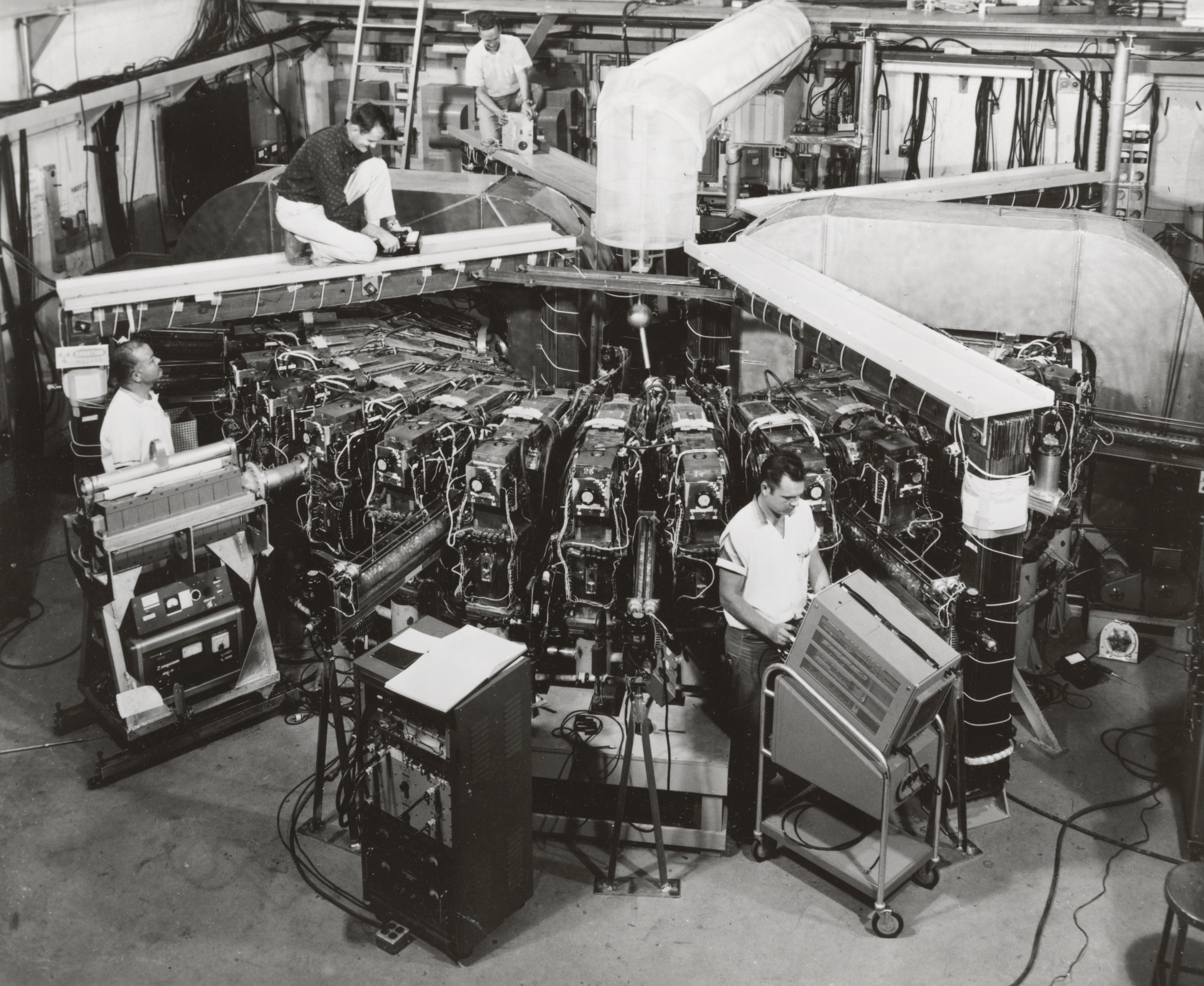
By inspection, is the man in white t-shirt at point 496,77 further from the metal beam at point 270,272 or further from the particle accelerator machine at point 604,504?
the metal beam at point 270,272

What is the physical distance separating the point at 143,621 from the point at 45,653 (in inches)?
61.9

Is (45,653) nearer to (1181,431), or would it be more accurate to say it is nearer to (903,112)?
(1181,431)

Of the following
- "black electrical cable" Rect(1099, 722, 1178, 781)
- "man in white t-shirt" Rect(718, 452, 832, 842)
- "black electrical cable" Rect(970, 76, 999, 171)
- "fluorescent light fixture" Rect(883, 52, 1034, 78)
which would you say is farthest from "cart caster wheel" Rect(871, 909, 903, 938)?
"fluorescent light fixture" Rect(883, 52, 1034, 78)

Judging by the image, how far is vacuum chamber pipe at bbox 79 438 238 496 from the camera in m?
5.81

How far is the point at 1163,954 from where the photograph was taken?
458 cm

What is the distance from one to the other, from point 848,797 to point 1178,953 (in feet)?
4.32

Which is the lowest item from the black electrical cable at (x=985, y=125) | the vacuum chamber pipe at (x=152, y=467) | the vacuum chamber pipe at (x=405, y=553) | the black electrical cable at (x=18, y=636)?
the black electrical cable at (x=18, y=636)

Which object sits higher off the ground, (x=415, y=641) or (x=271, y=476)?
(x=271, y=476)

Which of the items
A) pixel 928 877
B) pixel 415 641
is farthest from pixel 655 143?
pixel 928 877

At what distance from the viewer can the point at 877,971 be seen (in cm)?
484

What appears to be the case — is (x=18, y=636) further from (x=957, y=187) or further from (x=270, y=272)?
(x=957, y=187)

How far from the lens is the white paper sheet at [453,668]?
4656 millimetres

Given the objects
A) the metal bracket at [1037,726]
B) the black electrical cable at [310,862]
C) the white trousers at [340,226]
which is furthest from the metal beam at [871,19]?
the black electrical cable at [310,862]

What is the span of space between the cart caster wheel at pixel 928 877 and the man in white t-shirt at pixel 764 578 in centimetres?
75
